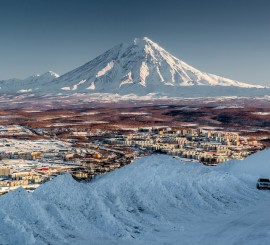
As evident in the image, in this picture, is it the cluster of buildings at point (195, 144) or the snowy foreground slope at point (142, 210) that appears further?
the cluster of buildings at point (195, 144)

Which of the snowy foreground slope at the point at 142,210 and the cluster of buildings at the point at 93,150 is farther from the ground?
the snowy foreground slope at the point at 142,210

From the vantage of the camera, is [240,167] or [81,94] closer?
[240,167]

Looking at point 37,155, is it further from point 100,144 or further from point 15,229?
point 15,229

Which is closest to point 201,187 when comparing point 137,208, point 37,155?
point 137,208

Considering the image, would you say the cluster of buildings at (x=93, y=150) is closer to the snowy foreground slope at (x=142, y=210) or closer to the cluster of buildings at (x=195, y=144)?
the cluster of buildings at (x=195, y=144)

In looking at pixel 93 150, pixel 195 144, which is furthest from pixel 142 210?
pixel 195 144

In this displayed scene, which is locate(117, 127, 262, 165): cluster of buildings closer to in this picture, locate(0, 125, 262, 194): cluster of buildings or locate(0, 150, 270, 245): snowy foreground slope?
locate(0, 125, 262, 194): cluster of buildings

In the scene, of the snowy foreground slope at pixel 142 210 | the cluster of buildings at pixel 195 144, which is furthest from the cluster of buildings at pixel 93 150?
the snowy foreground slope at pixel 142 210

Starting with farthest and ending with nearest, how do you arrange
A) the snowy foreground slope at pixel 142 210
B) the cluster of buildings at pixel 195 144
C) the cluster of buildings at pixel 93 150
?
1. the cluster of buildings at pixel 195 144
2. the cluster of buildings at pixel 93 150
3. the snowy foreground slope at pixel 142 210

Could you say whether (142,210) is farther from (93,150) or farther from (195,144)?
(195,144)
